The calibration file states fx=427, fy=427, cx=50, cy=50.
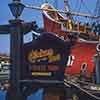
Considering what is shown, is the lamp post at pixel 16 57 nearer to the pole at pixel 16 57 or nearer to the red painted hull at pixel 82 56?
the pole at pixel 16 57

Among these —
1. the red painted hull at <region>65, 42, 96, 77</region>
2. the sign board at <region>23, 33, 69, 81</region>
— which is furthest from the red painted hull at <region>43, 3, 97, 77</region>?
the sign board at <region>23, 33, 69, 81</region>

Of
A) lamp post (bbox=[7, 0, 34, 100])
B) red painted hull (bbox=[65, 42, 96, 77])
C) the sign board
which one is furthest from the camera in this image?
red painted hull (bbox=[65, 42, 96, 77])

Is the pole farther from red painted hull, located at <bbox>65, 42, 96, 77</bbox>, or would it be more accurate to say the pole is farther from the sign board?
red painted hull, located at <bbox>65, 42, 96, 77</bbox>

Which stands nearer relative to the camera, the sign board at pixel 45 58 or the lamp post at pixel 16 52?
the sign board at pixel 45 58

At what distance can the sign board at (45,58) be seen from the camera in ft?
42.0

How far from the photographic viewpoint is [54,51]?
12.9 m

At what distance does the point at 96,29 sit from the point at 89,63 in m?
4.05

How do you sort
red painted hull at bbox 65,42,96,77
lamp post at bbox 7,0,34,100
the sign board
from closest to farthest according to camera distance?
1. the sign board
2. lamp post at bbox 7,0,34,100
3. red painted hull at bbox 65,42,96,77

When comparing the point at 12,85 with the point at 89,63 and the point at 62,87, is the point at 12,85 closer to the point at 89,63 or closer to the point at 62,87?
the point at 62,87

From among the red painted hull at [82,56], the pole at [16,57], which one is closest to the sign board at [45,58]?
the pole at [16,57]

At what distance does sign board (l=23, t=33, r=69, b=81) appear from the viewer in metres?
12.8

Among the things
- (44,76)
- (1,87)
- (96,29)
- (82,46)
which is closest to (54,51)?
(44,76)

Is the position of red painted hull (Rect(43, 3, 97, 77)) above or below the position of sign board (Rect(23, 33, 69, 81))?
above

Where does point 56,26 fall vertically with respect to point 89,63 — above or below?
above
